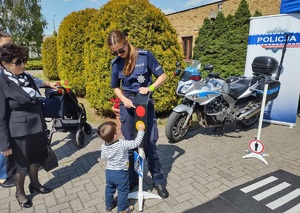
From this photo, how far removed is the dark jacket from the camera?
218 cm

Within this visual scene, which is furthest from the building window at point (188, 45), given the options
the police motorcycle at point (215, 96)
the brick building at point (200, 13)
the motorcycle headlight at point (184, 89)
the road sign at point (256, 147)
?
the road sign at point (256, 147)

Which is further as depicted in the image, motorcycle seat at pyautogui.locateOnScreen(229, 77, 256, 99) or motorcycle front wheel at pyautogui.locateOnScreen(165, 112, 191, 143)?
motorcycle seat at pyautogui.locateOnScreen(229, 77, 256, 99)

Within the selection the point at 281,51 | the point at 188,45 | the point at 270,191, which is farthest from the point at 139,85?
the point at 188,45

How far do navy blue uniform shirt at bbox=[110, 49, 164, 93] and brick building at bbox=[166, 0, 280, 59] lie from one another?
848 centimetres

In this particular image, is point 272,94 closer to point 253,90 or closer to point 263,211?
point 253,90

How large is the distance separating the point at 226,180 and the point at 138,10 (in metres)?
4.06

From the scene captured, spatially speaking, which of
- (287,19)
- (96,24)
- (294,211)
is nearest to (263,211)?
(294,211)

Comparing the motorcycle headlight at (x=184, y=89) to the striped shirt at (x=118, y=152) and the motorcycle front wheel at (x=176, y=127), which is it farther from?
the striped shirt at (x=118, y=152)

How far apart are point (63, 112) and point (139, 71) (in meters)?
2.09

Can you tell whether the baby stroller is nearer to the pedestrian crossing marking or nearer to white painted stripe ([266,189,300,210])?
the pedestrian crossing marking

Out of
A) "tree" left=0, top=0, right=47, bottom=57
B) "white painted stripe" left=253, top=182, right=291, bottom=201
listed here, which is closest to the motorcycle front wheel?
"white painted stripe" left=253, top=182, right=291, bottom=201

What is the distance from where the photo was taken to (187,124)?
168 inches

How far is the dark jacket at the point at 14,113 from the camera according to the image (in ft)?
7.16

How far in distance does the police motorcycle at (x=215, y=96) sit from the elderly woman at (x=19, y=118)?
7.45 ft
